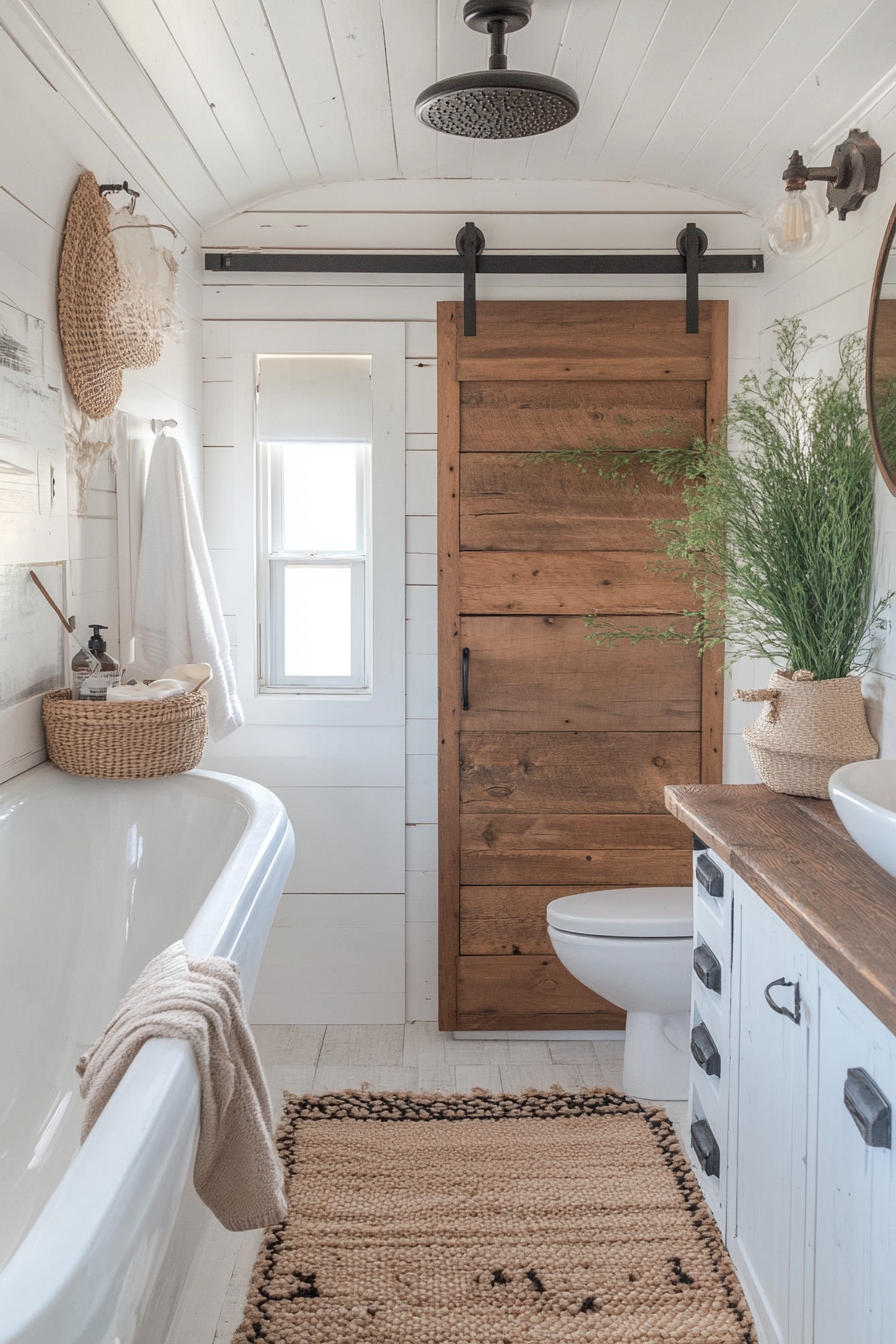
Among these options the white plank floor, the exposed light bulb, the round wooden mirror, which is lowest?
the white plank floor

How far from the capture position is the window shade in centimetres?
305

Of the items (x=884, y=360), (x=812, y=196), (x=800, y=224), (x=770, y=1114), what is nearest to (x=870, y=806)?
(x=770, y=1114)

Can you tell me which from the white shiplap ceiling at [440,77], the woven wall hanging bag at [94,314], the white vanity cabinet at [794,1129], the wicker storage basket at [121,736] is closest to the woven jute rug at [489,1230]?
the white vanity cabinet at [794,1129]

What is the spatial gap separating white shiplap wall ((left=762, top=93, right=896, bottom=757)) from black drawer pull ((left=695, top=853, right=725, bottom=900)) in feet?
1.44

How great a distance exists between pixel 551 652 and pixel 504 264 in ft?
3.49

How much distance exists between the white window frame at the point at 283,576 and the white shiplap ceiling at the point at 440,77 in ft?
2.39

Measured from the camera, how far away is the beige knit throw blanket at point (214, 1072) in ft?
3.71

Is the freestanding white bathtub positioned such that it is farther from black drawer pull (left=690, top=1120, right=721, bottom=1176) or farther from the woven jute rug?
black drawer pull (left=690, top=1120, right=721, bottom=1176)

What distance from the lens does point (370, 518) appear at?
3074 millimetres

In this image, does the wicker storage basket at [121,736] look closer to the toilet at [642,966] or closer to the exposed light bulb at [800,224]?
the toilet at [642,966]

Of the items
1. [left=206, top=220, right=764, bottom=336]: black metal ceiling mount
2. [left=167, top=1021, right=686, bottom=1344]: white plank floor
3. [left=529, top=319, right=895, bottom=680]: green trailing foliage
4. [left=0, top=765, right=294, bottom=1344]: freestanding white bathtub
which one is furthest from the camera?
[left=206, top=220, right=764, bottom=336]: black metal ceiling mount

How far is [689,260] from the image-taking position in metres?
2.94

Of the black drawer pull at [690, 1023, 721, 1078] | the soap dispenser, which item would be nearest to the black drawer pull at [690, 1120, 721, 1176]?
the black drawer pull at [690, 1023, 721, 1078]

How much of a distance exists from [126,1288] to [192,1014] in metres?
0.33
